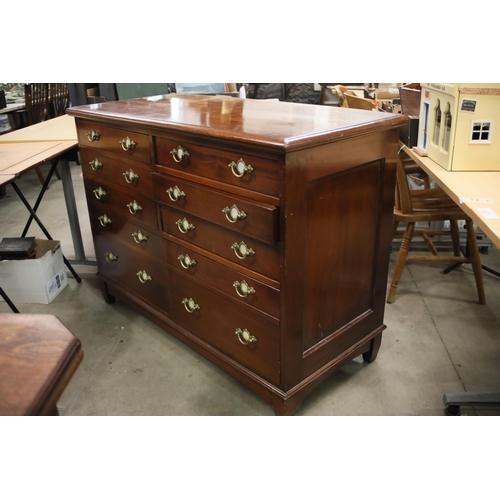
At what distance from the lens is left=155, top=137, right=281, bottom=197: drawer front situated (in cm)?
152

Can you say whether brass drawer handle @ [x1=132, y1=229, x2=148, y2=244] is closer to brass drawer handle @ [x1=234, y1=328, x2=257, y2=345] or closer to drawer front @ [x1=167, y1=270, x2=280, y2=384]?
drawer front @ [x1=167, y1=270, x2=280, y2=384]

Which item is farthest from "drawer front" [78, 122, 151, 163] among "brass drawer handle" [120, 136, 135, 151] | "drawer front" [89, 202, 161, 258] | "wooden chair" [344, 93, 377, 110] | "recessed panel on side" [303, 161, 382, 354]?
"wooden chair" [344, 93, 377, 110]

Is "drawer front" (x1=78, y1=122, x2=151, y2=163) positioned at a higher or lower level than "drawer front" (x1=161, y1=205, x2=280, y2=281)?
higher

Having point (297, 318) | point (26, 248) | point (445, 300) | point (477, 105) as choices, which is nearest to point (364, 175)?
point (297, 318)

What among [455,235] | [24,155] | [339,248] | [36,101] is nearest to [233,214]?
[339,248]

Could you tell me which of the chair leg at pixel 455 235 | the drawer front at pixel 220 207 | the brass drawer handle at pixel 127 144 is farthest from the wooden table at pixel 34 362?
the chair leg at pixel 455 235

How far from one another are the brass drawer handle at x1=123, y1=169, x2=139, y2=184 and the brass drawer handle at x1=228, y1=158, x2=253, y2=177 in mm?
674

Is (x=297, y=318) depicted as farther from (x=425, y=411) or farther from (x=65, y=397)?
(x=65, y=397)

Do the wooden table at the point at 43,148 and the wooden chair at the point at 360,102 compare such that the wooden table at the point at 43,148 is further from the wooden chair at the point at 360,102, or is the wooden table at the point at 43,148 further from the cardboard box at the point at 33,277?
the wooden chair at the point at 360,102

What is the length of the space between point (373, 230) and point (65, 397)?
147cm

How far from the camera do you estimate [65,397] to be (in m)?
2.11

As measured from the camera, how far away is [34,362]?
30.1 inches

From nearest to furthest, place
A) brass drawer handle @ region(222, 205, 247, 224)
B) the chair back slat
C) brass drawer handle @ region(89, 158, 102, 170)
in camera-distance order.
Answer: brass drawer handle @ region(222, 205, 247, 224) < brass drawer handle @ region(89, 158, 102, 170) < the chair back slat

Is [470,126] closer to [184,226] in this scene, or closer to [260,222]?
[260,222]
